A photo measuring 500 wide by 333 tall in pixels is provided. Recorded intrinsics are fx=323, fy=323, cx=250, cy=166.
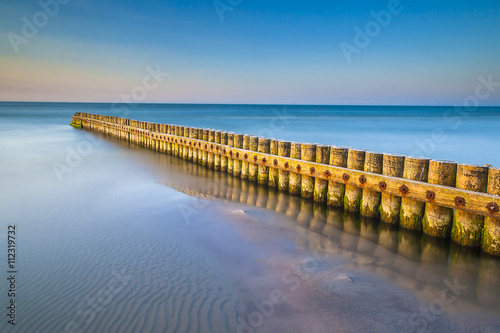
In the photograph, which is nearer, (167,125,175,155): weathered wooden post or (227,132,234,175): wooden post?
(227,132,234,175): wooden post

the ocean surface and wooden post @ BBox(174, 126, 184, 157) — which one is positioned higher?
wooden post @ BBox(174, 126, 184, 157)

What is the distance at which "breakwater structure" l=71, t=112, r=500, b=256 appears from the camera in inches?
179

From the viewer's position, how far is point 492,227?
176 inches

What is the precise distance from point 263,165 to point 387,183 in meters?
3.24

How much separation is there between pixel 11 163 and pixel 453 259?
1384 centimetres

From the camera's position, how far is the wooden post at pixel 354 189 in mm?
5957

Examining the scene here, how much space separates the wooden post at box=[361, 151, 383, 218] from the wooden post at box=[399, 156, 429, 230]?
1.50ft

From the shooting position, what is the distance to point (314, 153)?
6730 millimetres

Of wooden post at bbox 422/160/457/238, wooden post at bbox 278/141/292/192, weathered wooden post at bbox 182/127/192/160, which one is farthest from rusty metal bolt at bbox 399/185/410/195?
weathered wooden post at bbox 182/127/192/160

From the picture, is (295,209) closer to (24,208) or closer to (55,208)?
(55,208)

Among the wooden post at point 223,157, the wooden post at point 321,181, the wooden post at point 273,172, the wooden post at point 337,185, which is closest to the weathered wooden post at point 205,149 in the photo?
the wooden post at point 223,157

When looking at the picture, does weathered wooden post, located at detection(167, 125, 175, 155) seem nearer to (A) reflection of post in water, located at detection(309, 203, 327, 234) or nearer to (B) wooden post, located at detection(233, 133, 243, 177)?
(B) wooden post, located at detection(233, 133, 243, 177)

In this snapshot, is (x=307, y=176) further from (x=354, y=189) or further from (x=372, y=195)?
(x=372, y=195)

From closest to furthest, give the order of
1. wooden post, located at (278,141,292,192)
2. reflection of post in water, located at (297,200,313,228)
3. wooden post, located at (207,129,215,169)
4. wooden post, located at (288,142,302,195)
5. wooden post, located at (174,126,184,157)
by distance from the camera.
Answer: reflection of post in water, located at (297,200,313,228)
wooden post, located at (288,142,302,195)
wooden post, located at (278,141,292,192)
wooden post, located at (207,129,215,169)
wooden post, located at (174,126,184,157)
